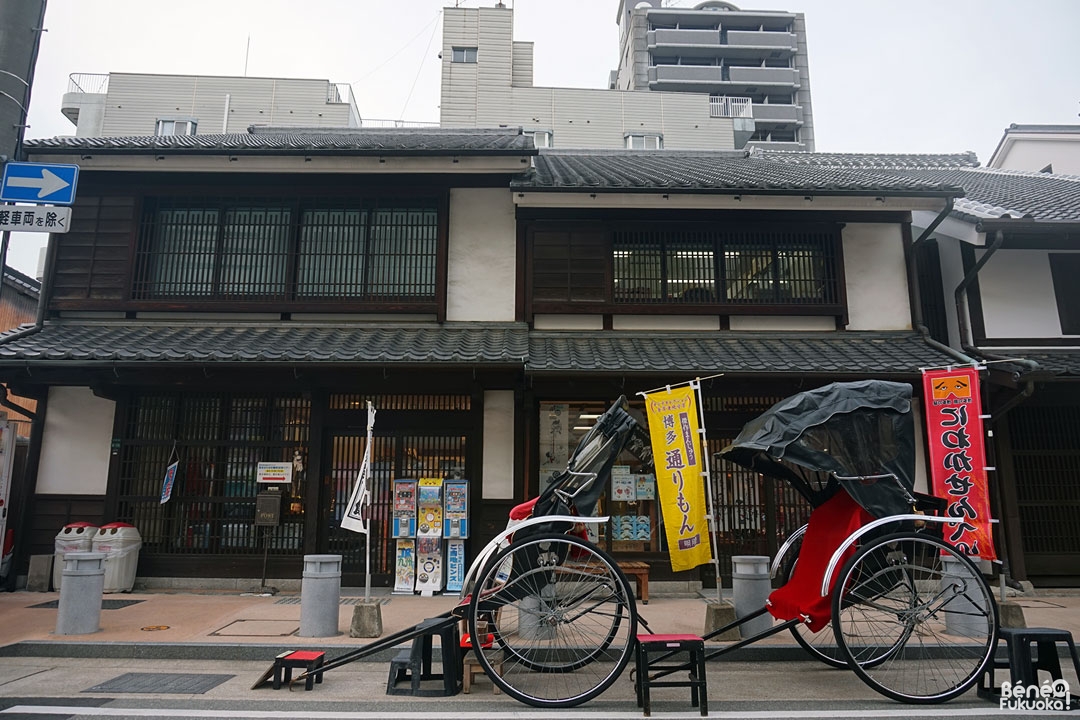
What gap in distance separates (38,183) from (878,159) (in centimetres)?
1911

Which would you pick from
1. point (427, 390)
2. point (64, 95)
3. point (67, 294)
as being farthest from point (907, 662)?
point (64, 95)

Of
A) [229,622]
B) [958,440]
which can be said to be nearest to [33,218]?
[229,622]

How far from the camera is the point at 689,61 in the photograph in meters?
54.9

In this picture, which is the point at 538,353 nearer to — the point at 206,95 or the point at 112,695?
the point at 112,695

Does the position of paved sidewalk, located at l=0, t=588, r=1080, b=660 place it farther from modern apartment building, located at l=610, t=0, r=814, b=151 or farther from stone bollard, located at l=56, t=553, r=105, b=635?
modern apartment building, located at l=610, t=0, r=814, b=151

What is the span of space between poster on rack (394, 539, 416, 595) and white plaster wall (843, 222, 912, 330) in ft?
26.9

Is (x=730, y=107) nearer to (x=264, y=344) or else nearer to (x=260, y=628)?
(x=264, y=344)

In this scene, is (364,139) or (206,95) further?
(206,95)

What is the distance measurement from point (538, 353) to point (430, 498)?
2776 mm

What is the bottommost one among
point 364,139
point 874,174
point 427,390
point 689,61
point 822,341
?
point 427,390

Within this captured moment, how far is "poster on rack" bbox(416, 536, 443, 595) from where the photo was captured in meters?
9.81

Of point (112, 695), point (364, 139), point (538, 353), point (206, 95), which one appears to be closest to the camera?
point (112, 695)

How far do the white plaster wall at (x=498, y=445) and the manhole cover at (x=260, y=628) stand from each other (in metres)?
3.43

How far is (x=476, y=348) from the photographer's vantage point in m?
9.88
